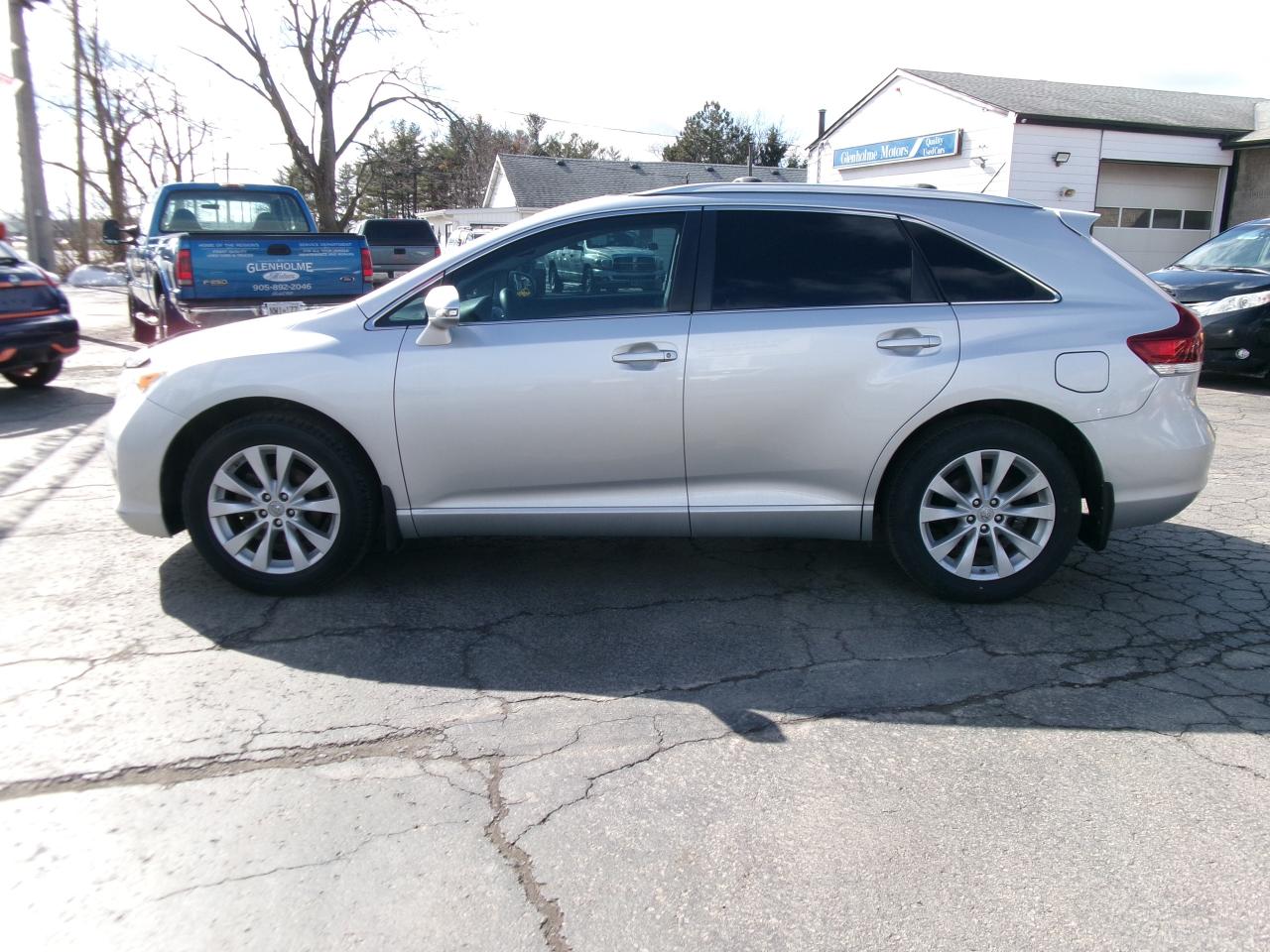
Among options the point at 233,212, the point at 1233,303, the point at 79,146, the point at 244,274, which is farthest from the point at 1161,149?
Result: the point at 79,146

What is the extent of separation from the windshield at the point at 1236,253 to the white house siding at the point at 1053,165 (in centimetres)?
912

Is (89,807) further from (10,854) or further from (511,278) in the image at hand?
(511,278)

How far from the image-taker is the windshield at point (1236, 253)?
426 inches

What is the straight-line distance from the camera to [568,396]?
4051 mm

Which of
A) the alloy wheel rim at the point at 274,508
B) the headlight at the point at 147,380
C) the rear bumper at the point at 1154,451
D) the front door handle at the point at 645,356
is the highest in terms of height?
the front door handle at the point at 645,356

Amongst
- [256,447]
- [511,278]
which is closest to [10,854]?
[256,447]

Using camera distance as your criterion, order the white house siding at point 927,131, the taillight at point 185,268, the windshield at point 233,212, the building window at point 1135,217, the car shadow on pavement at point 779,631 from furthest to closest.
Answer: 1. the building window at point 1135,217
2. the white house siding at point 927,131
3. the windshield at point 233,212
4. the taillight at point 185,268
5. the car shadow on pavement at point 779,631

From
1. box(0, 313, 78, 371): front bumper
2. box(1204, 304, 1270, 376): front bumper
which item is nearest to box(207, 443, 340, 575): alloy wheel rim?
box(0, 313, 78, 371): front bumper

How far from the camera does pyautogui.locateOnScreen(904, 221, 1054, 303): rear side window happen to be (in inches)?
163

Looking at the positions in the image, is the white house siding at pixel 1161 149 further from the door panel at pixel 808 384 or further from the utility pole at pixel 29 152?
the utility pole at pixel 29 152

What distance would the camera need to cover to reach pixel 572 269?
4254 mm

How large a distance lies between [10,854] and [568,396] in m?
2.44

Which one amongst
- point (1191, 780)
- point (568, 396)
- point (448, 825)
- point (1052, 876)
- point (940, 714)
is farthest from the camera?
point (568, 396)

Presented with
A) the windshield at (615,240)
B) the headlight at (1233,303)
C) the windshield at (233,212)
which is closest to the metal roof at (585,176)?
the windshield at (233,212)
